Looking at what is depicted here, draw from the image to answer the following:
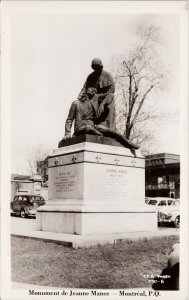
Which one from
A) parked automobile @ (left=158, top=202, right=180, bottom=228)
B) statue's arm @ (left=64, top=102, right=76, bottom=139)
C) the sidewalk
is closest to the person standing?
statue's arm @ (left=64, top=102, right=76, bottom=139)

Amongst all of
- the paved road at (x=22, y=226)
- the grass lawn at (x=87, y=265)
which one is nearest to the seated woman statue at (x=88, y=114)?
the paved road at (x=22, y=226)

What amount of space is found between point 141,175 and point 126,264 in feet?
11.4

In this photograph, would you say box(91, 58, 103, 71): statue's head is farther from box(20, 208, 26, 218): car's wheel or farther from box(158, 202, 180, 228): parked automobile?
box(20, 208, 26, 218): car's wheel

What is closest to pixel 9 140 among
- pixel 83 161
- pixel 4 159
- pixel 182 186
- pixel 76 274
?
pixel 4 159

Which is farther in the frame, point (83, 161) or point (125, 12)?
point (83, 161)

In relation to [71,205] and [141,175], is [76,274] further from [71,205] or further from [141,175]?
[141,175]

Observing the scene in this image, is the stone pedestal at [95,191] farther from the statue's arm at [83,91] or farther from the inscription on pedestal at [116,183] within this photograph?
the statue's arm at [83,91]

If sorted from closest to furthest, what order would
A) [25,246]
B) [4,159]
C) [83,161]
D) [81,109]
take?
1. [4,159]
2. [25,246]
3. [83,161]
4. [81,109]

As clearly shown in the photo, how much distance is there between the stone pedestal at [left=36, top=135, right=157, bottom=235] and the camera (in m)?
9.18

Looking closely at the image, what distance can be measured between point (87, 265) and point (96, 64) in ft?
16.6

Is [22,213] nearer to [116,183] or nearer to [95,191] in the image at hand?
[116,183]

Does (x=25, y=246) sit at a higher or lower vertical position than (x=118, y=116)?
lower

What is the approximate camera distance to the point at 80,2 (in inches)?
300

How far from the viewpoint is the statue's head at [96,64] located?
1030cm
